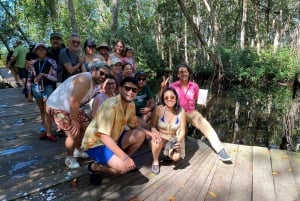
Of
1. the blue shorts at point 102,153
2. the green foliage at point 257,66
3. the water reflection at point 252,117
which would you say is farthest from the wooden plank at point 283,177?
the green foliage at point 257,66

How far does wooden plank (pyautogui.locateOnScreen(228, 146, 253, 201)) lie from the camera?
3033mm

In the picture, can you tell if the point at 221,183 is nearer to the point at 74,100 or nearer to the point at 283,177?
the point at 283,177

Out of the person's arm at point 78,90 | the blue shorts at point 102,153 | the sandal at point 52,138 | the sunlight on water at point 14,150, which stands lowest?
the sunlight on water at point 14,150

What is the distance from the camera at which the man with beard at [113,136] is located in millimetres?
2816

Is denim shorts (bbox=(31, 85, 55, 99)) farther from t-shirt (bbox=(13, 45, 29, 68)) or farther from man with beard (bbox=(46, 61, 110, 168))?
t-shirt (bbox=(13, 45, 29, 68))

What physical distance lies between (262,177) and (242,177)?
0.77 feet

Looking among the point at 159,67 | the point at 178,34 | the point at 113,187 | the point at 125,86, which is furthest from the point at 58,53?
the point at 178,34

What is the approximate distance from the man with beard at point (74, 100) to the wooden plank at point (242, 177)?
5.85 ft

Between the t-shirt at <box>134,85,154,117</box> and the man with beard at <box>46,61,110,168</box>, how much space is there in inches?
38.5

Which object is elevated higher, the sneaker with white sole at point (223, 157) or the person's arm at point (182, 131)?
the person's arm at point (182, 131)

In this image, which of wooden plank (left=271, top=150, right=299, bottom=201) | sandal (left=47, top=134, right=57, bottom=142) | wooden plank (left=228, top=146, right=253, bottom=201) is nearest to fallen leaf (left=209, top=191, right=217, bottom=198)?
wooden plank (left=228, top=146, right=253, bottom=201)

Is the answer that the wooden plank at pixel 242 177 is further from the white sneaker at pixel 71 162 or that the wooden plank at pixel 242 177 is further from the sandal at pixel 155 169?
the white sneaker at pixel 71 162

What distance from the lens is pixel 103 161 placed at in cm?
293

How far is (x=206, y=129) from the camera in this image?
4293 mm
